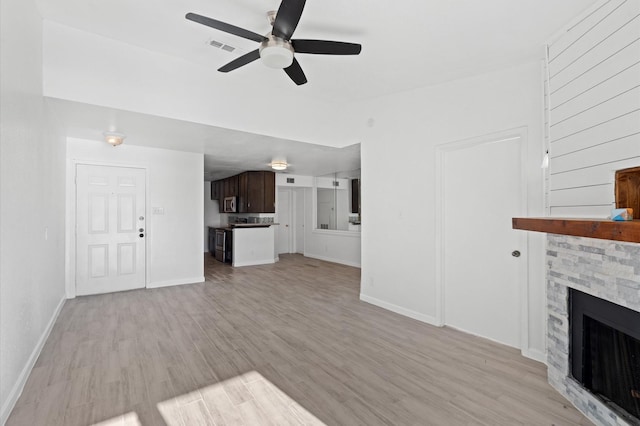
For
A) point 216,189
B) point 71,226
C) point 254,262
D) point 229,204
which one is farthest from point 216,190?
point 71,226

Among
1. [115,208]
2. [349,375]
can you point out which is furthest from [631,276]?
[115,208]

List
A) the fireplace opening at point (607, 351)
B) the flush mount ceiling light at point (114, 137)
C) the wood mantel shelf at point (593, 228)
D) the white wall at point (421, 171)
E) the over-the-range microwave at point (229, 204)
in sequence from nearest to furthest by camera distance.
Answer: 1. the wood mantel shelf at point (593, 228)
2. the fireplace opening at point (607, 351)
3. the white wall at point (421, 171)
4. the flush mount ceiling light at point (114, 137)
5. the over-the-range microwave at point (229, 204)

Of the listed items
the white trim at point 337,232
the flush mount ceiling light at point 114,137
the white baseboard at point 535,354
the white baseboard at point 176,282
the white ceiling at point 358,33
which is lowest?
the white baseboard at point 535,354

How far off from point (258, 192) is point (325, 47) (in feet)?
18.6

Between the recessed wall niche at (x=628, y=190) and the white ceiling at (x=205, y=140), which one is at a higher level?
Answer: the white ceiling at (x=205, y=140)

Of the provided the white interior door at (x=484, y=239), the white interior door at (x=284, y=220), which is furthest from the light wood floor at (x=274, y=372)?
the white interior door at (x=284, y=220)

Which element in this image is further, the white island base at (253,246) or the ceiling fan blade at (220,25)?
the white island base at (253,246)

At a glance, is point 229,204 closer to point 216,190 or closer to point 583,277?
point 216,190

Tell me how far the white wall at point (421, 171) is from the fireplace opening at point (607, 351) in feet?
2.07

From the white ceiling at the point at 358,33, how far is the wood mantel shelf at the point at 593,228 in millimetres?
1632

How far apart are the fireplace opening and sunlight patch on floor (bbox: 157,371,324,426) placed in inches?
71.4

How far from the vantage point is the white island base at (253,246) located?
7.27m

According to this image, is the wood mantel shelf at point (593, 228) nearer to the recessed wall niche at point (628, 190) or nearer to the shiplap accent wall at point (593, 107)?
the recessed wall niche at point (628, 190)


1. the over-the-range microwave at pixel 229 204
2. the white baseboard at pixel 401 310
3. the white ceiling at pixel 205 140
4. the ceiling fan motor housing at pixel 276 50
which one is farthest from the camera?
the over-the-range microwave at pixel 229 204
